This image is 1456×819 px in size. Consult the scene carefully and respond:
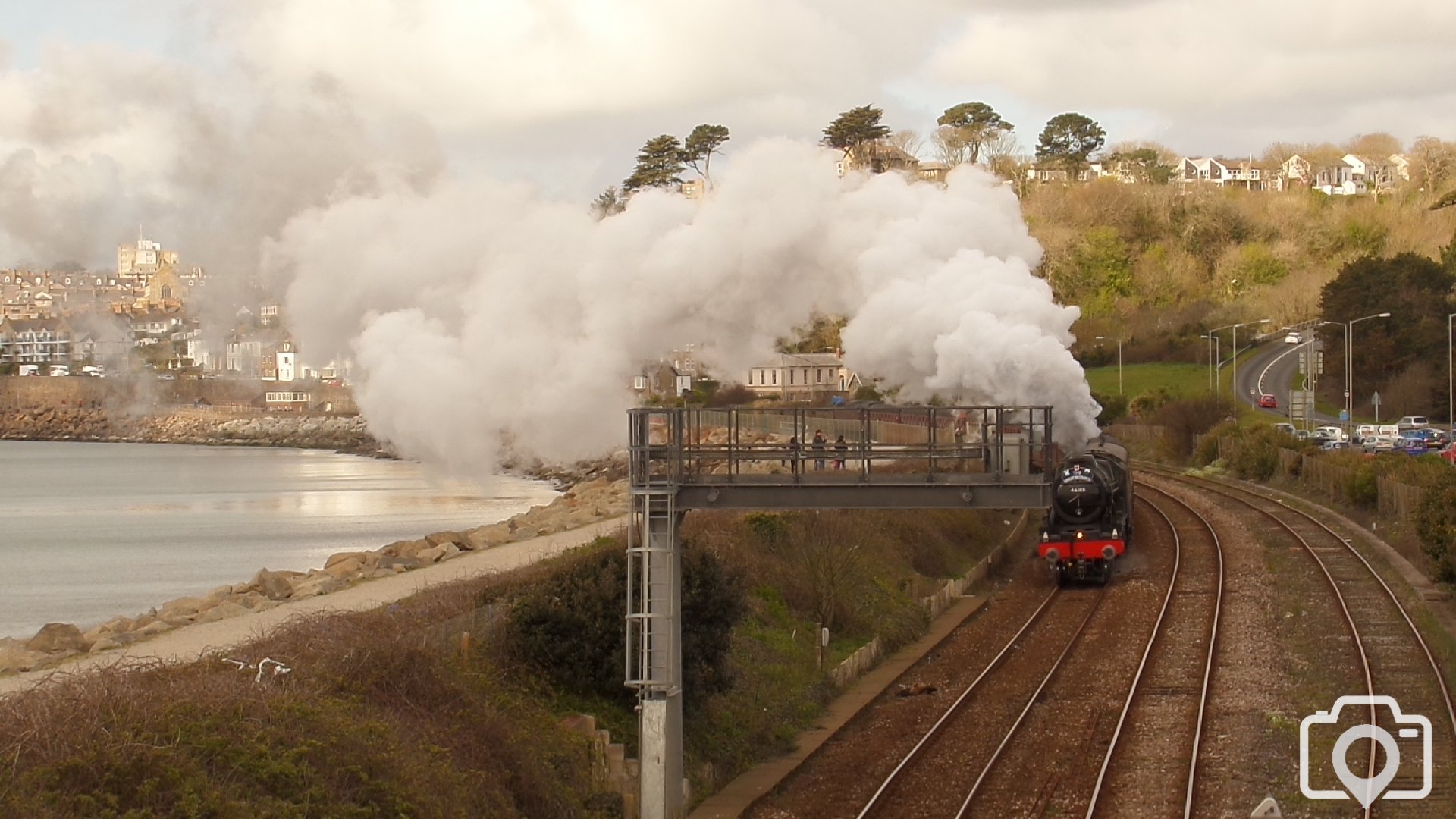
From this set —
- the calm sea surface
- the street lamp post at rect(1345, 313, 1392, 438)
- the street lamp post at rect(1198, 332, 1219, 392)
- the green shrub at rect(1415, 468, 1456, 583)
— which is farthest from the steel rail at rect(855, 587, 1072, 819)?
the street lamp post at rect(1198, 332, 1219, 392)

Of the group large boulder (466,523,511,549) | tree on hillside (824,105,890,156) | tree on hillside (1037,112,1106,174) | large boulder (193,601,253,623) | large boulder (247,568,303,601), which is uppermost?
tree on hillside (1037,112,1106,174)

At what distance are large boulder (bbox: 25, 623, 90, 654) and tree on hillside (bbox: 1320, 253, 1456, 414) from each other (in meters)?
75.9

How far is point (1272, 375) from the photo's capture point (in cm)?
10488

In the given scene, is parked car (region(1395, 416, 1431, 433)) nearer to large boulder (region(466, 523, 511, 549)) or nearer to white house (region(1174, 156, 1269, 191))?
large boulder (region(466, 523, 511, 549))

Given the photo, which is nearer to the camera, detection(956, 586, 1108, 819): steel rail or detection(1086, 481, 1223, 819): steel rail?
detection(1086, 481, 1223, 819): steel rail

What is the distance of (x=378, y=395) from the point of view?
3164 centimetres

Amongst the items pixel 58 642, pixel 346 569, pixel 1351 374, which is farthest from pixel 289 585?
pixel 1351 374

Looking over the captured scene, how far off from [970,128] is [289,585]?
116292 mm

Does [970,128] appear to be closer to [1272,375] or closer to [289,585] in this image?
[1272,375]

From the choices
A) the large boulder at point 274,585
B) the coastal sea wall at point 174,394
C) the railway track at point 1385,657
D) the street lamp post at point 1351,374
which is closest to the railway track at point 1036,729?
the railway track at point 1385,657

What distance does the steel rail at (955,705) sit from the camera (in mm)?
20312

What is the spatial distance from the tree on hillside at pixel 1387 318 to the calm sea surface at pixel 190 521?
50855 mm

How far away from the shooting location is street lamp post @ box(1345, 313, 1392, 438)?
80062mm

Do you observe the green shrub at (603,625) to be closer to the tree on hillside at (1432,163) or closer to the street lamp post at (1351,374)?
the street lamp post at (1351,374)
